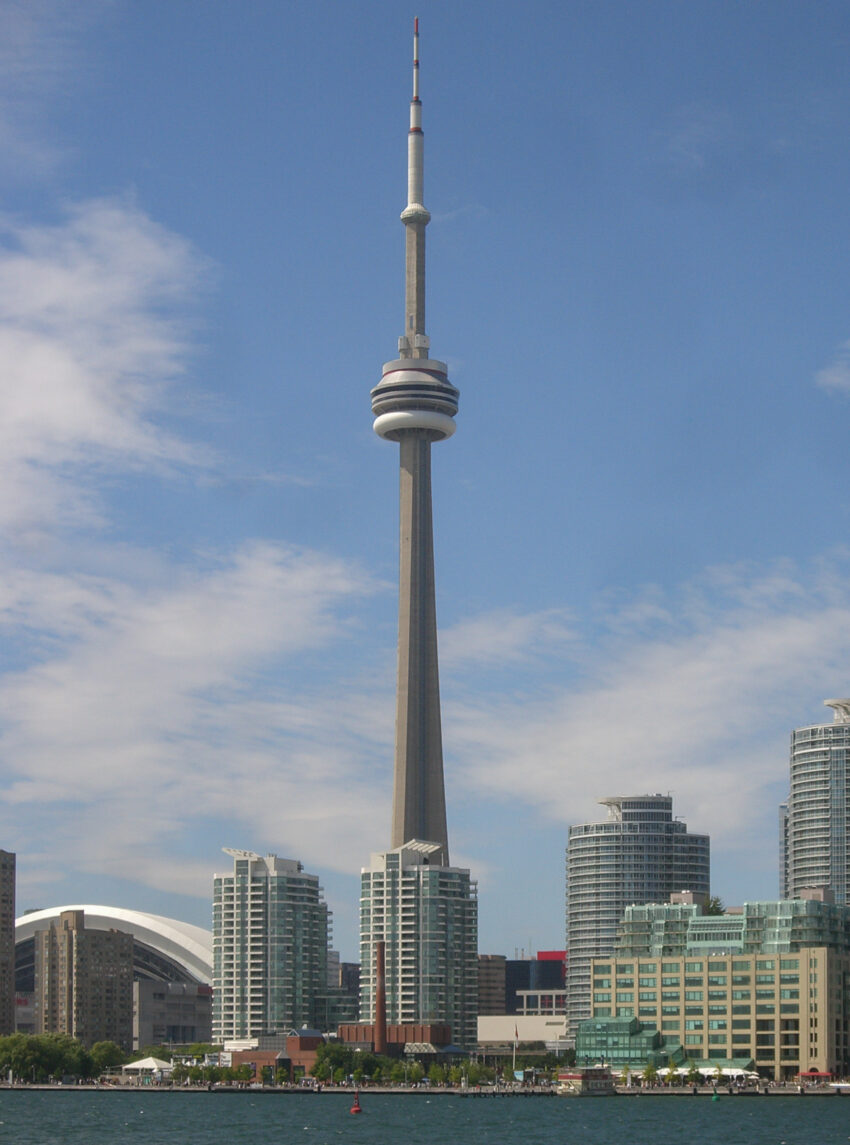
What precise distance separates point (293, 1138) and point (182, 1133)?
39.4 feet

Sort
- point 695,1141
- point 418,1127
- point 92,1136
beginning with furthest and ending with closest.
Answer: point 418,1127 < point 92,1136 < point 695,1141

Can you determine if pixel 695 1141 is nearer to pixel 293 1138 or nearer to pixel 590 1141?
pixel 590 1141

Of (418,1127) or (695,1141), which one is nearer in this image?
(695,1141)

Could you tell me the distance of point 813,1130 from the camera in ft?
588

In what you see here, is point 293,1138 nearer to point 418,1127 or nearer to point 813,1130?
point 418,1127

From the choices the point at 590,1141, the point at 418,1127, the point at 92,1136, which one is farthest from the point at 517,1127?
the point at 92,1136

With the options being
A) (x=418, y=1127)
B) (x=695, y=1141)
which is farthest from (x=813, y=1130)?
(x=418, y=1127)

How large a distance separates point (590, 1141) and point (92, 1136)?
4308cm

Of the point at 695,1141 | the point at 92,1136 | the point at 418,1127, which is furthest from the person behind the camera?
the point at 418,1127

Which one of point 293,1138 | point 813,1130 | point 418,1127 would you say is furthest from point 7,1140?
point 813,1130

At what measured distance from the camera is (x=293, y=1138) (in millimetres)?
174500

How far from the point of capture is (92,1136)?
7023 inches

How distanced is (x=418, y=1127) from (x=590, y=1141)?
25.6m

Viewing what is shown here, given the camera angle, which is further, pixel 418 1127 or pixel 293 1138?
pixel 418 1127
